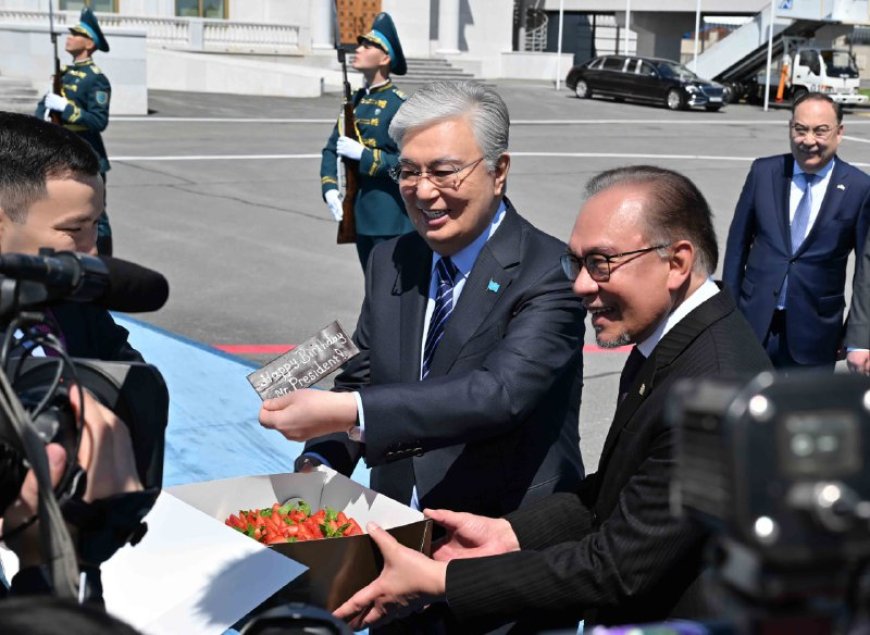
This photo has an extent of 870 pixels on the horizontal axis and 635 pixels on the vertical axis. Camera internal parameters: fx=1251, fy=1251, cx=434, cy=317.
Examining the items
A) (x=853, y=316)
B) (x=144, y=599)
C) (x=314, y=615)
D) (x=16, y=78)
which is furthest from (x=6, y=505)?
(x=16, y=78)

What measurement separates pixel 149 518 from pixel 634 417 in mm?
1133

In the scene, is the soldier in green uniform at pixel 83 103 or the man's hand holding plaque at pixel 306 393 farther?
the soldier in green uniform at pixel 83 103

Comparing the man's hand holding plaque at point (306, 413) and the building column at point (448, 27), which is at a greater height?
the building column at point (448, 27)

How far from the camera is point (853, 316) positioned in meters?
6.28

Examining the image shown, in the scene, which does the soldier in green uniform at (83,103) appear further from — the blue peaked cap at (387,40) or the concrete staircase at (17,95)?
the concrete staircase at (17,95)

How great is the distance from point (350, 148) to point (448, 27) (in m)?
38.1

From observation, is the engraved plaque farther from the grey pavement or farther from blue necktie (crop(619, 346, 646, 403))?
the grey pavement

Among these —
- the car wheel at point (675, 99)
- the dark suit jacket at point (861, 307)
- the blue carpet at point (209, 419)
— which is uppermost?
the dark suit jacket at point (861, 307)

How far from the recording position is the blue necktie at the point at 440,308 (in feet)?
11.4

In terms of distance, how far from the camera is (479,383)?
3.14 m

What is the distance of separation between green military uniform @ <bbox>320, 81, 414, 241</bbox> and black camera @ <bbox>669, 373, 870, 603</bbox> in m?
7.61

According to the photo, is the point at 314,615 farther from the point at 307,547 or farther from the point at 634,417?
the point at 634,417

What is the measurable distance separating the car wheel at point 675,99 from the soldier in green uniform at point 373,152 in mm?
26145

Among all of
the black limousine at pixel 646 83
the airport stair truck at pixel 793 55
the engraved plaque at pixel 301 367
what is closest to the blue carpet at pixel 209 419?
the engraved plaque at pixel 301 367
